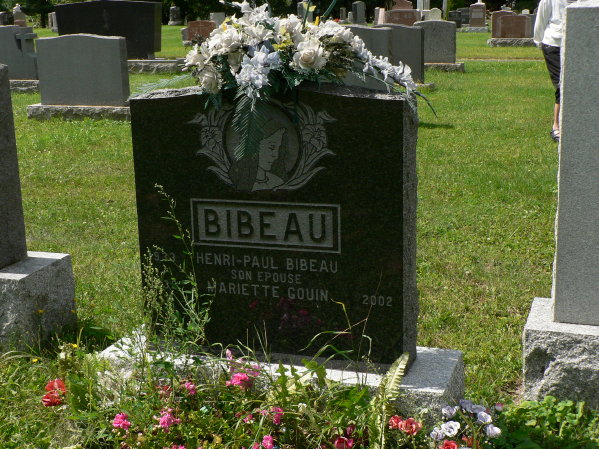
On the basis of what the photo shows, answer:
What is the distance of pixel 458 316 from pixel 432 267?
82 centimetres

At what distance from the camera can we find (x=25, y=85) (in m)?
15.4

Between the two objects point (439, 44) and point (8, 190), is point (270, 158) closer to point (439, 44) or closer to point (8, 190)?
point (8, 190)

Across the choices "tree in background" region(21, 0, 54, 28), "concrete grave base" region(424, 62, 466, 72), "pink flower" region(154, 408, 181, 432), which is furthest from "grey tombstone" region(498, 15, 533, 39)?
"tree in background" region(21, 0, 54, 28)

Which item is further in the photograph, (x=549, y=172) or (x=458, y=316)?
(x=549, y=172)

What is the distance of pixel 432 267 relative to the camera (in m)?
5.35

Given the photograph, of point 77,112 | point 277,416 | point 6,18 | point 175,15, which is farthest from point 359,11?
point 277,416

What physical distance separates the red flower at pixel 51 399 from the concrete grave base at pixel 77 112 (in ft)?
27.9

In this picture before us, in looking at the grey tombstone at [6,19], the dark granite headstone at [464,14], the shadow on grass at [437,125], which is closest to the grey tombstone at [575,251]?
the shadow on grass at [437,125]

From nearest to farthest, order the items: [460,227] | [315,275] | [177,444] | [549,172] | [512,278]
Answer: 1. [177,444]
2. [315,275]
3. [512,278]
4. [460,227]
5. [549,172]

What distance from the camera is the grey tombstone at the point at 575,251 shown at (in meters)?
3.29

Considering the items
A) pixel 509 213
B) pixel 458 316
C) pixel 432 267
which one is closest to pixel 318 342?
pixel 458 316

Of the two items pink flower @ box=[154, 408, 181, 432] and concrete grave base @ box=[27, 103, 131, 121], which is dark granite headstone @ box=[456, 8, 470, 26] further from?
pink flower @ box=[154, 408, 181, 432]

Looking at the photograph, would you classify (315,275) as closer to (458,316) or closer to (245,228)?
(245,228)

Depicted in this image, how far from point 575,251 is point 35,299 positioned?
2.63 metres
